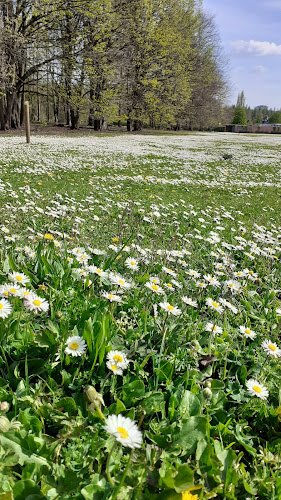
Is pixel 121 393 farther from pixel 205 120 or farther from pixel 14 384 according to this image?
pixel 205 120

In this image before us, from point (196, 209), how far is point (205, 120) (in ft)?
171

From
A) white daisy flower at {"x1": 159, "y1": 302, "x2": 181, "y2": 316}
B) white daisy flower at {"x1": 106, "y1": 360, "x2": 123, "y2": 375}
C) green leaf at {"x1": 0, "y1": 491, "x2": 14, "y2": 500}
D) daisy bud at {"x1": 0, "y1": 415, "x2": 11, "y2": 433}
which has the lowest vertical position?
green leaf at {"x1": 0, "y1": 491, "x2": 14, "y2": 500}

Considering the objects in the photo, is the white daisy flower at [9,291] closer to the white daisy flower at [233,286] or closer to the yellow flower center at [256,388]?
the yellow flower center at [256,388]

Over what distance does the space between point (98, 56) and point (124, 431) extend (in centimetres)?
2824

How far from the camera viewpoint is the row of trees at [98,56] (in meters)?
22.0

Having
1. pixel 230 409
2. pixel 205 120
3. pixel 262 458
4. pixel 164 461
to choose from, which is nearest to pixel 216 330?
pixel 230 409

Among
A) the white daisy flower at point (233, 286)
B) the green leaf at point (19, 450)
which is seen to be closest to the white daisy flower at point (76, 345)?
the green leaf at point (19, 450)

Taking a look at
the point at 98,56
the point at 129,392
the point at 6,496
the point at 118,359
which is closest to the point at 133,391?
the point at 129,392

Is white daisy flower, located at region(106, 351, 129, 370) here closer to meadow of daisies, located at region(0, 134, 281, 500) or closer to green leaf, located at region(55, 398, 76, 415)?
meadow of daisies, located at region(0, 134, 281, 500)

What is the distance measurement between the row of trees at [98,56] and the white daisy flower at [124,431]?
23892mm

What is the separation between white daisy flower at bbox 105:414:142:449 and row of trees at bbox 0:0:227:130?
78.4 feet

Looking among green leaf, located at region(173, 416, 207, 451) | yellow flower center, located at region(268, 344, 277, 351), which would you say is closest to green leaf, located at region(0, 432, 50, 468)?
green leaf, located at region(173, 416, 207, 451)

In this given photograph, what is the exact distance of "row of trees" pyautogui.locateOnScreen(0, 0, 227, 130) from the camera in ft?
72.3

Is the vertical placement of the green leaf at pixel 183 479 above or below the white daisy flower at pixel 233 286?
below
